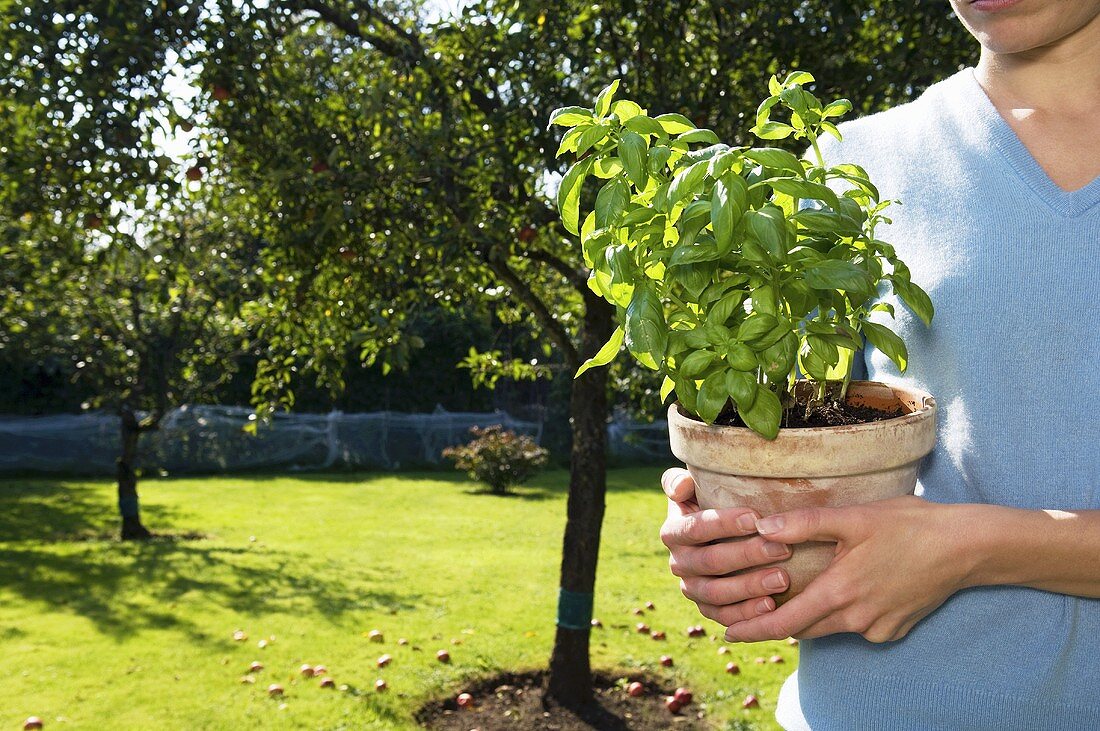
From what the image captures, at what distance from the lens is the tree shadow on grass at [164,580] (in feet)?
22.5

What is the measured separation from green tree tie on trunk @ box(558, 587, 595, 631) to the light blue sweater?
3514 millimetres

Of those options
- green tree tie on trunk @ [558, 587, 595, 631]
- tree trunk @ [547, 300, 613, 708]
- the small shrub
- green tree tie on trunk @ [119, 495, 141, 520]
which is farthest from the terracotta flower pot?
the small shrub

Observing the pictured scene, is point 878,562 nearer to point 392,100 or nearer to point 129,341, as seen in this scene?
point 392,100

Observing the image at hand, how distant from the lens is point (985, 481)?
1.18 m

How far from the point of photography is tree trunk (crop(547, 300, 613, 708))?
15.1ft

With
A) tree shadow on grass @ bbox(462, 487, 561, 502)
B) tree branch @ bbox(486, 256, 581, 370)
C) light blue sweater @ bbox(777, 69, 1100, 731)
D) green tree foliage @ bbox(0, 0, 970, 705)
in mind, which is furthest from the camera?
tree shadow on grass @ bbox(462, 487, 561, 502)

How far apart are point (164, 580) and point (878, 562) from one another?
25.1 feet

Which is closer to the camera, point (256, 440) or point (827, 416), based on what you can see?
point (827, 416)

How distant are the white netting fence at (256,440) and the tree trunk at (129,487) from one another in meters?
3.96

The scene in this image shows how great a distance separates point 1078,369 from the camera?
1135 mm

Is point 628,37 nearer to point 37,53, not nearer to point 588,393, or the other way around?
point 588,393

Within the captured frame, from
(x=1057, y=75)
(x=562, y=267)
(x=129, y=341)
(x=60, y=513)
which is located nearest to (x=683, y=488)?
(x=1057, y=75)

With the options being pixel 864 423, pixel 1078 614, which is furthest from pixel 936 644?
pixel 864 423

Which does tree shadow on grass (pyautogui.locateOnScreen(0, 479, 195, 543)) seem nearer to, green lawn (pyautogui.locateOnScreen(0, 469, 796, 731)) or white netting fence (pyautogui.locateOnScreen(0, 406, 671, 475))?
green lawn (pyautogui.locateOnScreen(0, 469, 796, 731))
